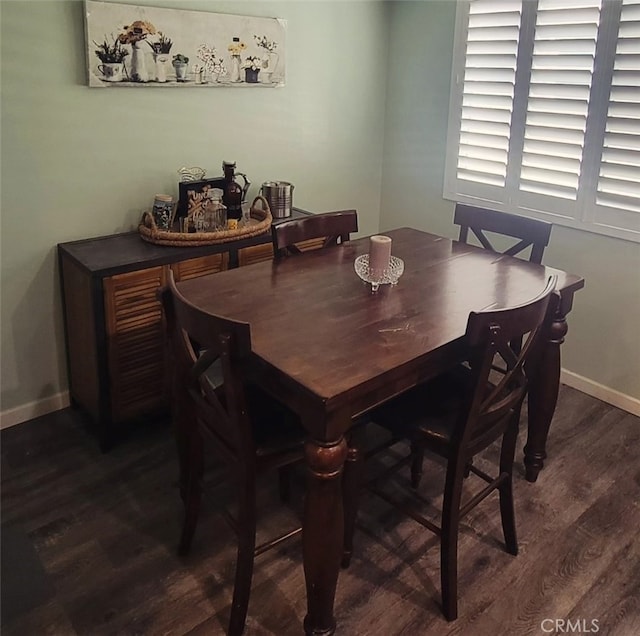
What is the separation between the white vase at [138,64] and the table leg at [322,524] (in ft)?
6.11

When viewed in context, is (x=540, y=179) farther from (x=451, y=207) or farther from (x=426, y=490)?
(x=426, y=490)

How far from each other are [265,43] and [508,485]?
2.29 metres

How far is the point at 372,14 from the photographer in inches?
138

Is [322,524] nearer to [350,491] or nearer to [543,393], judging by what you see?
[350,491]

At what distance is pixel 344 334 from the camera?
182 centimetres

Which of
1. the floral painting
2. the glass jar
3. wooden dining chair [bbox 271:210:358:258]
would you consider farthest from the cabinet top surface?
the floral painting

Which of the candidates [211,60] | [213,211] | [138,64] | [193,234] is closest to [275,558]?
[193,234]

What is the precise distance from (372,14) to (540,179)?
1.35m

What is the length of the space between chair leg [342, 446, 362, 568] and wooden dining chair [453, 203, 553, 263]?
46.8 inches

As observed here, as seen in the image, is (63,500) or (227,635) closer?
(227,635)

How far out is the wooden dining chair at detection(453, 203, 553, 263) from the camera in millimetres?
2576

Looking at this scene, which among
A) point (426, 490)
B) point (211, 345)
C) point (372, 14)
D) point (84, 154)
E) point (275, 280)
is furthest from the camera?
point (372, 14)

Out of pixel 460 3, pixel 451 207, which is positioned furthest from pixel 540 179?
pixel 460 3

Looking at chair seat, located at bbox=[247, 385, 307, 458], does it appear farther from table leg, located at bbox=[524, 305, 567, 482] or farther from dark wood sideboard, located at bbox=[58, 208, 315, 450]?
table leg, located at bbox=[524, 305, 567, 482]
